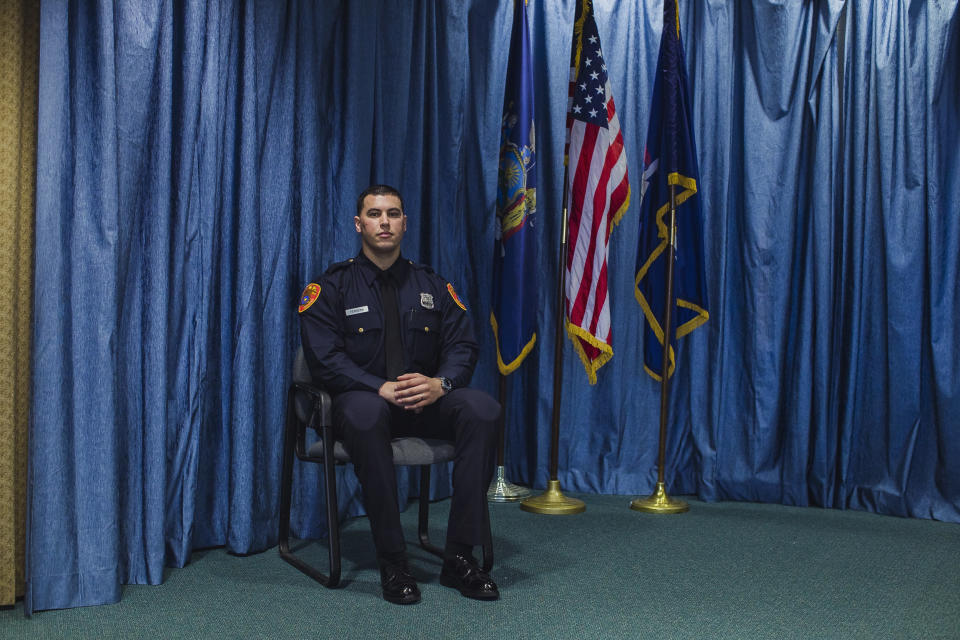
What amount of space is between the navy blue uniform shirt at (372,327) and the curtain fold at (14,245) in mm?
866

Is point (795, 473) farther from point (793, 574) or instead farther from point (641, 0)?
point (641, 0)

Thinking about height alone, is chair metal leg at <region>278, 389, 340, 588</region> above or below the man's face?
below

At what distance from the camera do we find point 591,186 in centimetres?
423

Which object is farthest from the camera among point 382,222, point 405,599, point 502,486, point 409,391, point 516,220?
point 502,486

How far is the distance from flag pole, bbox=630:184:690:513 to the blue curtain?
324 millimetres

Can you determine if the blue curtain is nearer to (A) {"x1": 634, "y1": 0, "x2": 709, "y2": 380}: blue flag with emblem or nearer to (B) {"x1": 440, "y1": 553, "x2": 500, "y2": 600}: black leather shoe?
(A) {"x1": 634, "y1": 0, "x2": 709, "y2": 380}: blue flag with emblem

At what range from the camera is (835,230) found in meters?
4.44

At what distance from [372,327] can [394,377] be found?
195 millimetres

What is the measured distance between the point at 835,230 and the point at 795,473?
47.6 inches

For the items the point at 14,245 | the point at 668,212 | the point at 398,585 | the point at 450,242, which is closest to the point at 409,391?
the point at 398,585

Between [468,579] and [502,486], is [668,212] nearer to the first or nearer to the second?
[502,486]

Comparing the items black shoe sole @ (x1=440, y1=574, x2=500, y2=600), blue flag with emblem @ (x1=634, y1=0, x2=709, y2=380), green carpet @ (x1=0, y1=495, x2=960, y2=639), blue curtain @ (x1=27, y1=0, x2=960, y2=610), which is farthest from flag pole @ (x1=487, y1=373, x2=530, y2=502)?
black shoe sole @ (x1=440, y1=574, x2=500, y2=600)

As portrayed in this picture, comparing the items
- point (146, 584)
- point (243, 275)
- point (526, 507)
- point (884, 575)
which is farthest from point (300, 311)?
point (884, 575)

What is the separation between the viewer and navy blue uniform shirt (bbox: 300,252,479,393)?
3.03m
